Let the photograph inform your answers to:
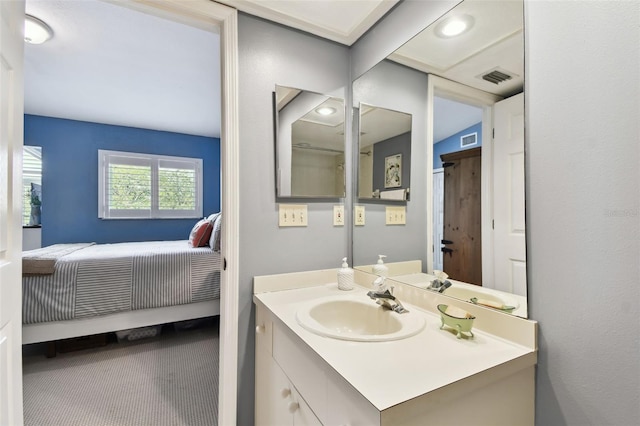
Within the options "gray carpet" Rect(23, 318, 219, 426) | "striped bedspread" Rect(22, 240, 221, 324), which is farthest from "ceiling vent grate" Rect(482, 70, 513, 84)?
"striped bedspread" Rect(22, 240, 221, 324)

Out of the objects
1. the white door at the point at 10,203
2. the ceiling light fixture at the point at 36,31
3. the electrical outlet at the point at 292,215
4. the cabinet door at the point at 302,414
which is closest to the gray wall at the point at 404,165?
the electrical outlet at the point at 292,215

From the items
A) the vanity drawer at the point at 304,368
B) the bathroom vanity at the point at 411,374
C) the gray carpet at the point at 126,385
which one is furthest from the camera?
the gray carpet at the point at 126,385

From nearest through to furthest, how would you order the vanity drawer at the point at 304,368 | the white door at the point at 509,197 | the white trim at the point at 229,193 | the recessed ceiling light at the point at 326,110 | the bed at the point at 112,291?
the vanity drawer at the point at 304,368
the white door at the point at 509,197
the white trim at the point at 229,193
the recessed ceiling light at the point at 326,110
the bed at the point at 112,291

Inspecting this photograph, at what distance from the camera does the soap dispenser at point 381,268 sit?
144 centimetres

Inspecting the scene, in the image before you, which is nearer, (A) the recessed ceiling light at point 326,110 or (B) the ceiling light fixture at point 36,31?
(A) the recessed ceiling light at point 326,110

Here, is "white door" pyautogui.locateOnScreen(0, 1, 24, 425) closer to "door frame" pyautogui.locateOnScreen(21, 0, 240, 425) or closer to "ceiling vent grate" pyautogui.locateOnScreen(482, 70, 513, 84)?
"door frame" pyautogui.locateOnScreen(21, 0, 240, 425)

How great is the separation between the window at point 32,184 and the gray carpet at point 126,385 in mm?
1988

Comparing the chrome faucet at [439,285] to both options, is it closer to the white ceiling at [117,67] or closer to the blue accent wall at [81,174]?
the white ceiling at [117,67]

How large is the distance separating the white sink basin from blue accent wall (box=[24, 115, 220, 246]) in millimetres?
3983

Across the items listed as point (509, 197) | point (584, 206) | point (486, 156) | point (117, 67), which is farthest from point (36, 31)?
point (584, 206)

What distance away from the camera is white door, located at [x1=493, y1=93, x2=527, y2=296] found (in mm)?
888

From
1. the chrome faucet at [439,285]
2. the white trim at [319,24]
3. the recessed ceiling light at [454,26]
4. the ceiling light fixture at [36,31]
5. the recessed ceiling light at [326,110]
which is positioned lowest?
the chrome faucet at [439,285]

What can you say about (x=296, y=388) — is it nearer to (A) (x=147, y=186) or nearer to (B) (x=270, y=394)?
(B) (x=270, y=394)

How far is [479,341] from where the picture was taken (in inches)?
34.4
